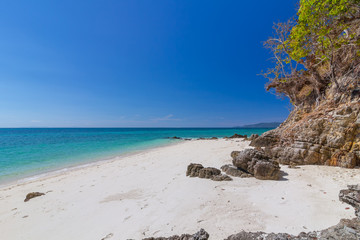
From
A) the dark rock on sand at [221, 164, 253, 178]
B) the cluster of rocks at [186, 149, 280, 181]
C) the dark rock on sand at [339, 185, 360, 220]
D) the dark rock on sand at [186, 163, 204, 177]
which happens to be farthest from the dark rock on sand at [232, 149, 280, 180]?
the dark rock on sand at [339, 185, 360, 220]

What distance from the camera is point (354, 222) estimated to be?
223 centimetres

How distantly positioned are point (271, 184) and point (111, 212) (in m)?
4.98

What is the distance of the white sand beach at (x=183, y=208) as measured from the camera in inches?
126

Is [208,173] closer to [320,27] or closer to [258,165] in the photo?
[258,165]

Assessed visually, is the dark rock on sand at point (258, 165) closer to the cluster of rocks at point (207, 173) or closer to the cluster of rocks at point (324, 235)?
the cluster of rocks at point (207, 173)

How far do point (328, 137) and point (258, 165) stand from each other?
3.44 metres

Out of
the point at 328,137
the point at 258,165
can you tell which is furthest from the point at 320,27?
the point at 258,165

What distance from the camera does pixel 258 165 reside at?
224 inches

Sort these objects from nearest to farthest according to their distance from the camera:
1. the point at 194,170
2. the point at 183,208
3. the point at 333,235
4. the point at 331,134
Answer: the point at 333,235 → the point at 183,208 → the point at 331,134 → the point at 194,170

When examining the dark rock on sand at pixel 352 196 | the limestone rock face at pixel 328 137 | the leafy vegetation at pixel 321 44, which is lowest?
the dark rock on sand at pixel 352 196

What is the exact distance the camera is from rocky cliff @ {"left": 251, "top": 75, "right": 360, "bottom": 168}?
5.91 m

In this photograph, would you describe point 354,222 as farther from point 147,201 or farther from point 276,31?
point 276,31

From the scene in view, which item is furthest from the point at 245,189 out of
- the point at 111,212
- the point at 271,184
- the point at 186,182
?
the point at 111,212

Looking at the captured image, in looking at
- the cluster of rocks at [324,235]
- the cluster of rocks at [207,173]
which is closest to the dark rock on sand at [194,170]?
the cluster of rocks at [207,173]
